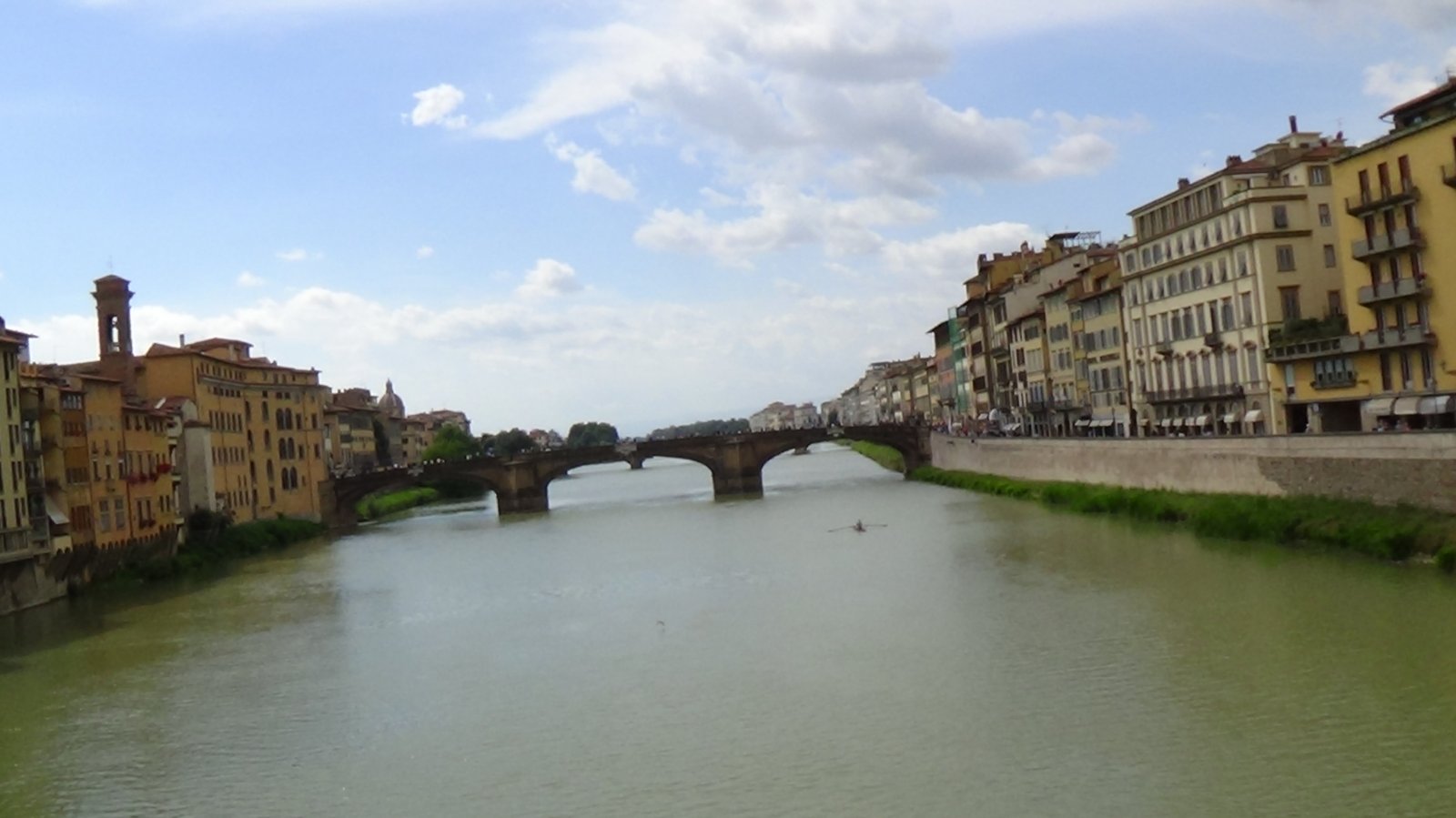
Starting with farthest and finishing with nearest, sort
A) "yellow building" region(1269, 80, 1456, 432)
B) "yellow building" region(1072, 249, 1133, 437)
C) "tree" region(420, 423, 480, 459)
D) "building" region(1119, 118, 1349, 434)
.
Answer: "tree" region(420, 423, 480, 459), "yellow building" region(1072, 249, 1133, 437), "building" region(1119, 118, 1349, 434), "yellow building" region(1269, 80, 1456, 432)

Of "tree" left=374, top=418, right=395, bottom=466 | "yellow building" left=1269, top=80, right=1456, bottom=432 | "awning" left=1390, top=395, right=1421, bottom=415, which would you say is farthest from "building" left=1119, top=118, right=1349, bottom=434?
"tree" left=374, top=418, right=395, bottom=466

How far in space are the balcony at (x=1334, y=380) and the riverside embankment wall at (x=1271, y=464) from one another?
12.0ft

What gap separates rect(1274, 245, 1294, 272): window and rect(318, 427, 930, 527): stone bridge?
3347 centimetres

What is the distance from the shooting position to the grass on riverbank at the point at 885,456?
3415 inches

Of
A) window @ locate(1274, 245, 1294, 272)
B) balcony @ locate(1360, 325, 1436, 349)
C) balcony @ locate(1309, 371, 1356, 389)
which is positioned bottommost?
balcony @ locate(1309, 371, 1356, 389)

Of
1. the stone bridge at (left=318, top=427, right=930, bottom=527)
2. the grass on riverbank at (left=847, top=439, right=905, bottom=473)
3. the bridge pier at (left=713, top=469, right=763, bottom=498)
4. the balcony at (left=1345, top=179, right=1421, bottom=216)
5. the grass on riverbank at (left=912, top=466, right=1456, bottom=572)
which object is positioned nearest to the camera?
the grass on riverbank at (left=912, top=466, right=1456, bottom=572)

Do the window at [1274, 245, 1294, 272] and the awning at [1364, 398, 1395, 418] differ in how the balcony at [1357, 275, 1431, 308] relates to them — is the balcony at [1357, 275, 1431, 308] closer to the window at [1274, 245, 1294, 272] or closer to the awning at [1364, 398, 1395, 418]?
the awning at [1364, 398, 1395, 418]

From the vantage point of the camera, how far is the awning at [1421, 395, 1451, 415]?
33094mm

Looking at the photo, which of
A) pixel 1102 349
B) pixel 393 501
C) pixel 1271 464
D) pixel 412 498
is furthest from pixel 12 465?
pixel 412 498

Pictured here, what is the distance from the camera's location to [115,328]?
59.0 meters

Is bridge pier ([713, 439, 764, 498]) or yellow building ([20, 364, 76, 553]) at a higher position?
yellow building ([20, 364, 76, 553])

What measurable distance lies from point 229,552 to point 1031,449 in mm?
28927

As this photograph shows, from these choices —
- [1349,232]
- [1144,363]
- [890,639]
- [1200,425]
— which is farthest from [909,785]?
[1144,363]

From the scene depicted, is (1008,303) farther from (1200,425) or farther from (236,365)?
(236,365)
